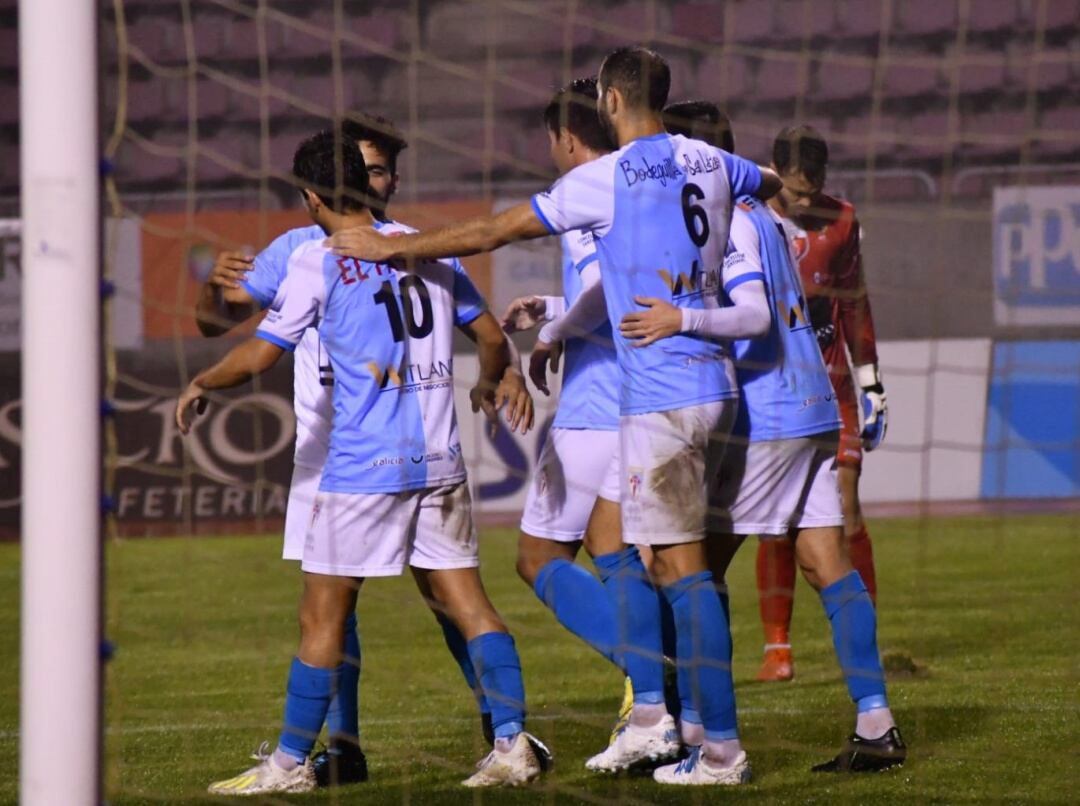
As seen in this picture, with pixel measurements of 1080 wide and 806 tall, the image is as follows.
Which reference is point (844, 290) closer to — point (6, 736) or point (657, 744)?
point (657, 744)

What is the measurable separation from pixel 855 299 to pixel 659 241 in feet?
5.96

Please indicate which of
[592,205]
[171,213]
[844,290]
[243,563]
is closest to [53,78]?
[592,205]

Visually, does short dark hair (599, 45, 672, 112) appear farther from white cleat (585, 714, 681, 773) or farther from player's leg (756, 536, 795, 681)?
player's leg (756, 536, 795, 681)

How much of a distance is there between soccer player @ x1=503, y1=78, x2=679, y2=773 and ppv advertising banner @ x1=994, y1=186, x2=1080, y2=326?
6209 millimetres

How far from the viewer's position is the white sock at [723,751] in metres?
3.67

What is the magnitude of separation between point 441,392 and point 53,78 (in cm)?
151

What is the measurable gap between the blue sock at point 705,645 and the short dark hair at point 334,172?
3.54 feet

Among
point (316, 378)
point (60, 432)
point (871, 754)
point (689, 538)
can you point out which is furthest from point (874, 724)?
point (60, 432)

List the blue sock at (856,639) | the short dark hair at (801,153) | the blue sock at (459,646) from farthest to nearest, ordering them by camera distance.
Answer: the short dark hair at (801,153), the blue sock at (459,646), the blue sock at (856,639)

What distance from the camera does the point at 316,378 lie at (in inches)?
162

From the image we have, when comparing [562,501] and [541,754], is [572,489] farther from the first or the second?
[541,754]

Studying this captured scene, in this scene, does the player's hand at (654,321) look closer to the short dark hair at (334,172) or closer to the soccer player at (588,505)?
the soccer player at (588,505)

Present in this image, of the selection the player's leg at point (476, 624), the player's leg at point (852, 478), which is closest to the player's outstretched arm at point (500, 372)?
the player's leg at point (476, 624)

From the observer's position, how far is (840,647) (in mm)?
3932
